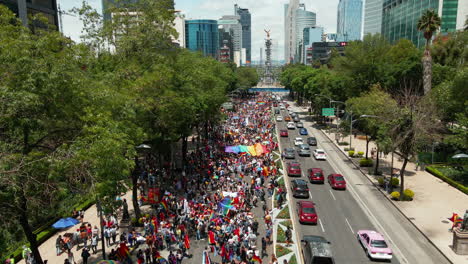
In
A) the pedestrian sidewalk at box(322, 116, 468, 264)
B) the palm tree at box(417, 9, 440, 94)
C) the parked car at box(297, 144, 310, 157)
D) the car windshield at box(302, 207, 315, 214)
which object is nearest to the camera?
the pedestrian sidewalk at box(322, 116, 468, 264)

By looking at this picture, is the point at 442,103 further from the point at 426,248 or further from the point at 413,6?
the point at 413,6

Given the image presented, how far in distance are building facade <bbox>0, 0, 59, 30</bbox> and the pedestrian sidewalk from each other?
46.1 m

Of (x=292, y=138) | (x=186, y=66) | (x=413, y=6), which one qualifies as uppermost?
(x=413, y=6)

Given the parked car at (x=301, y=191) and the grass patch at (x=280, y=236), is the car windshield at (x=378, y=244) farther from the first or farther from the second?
the parked car at (x=301, y=191)

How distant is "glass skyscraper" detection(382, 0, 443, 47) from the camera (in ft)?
426

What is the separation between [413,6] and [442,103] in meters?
111

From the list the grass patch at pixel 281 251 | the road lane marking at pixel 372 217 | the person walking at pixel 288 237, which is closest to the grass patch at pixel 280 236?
the person walking at pixel 288 237

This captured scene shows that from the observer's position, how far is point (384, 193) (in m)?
34.6

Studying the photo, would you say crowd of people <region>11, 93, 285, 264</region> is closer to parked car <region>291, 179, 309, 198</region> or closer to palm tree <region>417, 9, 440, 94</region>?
parked car <region>291, 179, 309, 198</region>

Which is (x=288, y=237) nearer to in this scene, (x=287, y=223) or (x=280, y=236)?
(x=280, y=236)

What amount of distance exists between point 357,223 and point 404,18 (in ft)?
470

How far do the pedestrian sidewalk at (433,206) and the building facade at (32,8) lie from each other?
46135mm

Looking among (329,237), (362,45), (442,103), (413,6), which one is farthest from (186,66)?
(413,6)

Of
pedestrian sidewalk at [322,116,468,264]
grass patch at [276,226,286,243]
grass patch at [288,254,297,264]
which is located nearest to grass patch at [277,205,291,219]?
grass patch at [276,226,286,243]
